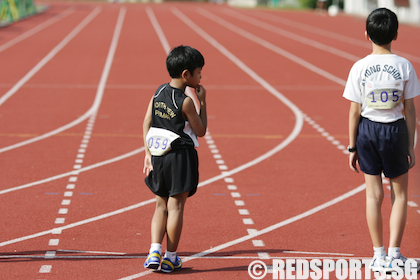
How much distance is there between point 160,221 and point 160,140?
0.58 m

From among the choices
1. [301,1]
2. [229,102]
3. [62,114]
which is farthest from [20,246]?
[301,1]

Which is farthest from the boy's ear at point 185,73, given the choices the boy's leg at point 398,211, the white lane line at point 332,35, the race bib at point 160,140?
the white lane line at point 332,35

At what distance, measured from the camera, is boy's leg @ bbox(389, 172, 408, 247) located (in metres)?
4.25

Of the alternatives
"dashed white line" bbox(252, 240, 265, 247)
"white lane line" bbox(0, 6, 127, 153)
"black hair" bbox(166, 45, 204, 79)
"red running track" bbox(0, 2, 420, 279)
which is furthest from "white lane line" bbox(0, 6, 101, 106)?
"black hair" bbox(166, 45, 204, 79)

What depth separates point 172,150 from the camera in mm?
4301

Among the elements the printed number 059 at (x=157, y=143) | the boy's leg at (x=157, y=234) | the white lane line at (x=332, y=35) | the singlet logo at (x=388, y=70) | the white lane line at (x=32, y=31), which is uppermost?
the singlet logo at (x=388, y=70)

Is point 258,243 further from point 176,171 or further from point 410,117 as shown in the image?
point 410,117

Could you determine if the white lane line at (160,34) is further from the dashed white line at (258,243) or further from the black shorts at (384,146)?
the black shorts at (384,146)

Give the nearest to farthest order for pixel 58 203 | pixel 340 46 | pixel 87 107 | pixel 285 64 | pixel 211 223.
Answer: pixel 211 223 → pixel 58 203 → pixel 87 107 → pixel 285 64 → pixel 340 46

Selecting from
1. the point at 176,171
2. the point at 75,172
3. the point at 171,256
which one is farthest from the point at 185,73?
the point at 75,172

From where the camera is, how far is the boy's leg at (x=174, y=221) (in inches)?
169

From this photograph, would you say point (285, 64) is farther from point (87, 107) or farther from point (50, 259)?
point (50, 259)

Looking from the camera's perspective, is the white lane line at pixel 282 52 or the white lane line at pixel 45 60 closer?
the white lane line at pixel 45 60

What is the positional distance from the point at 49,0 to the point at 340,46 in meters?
41.2
